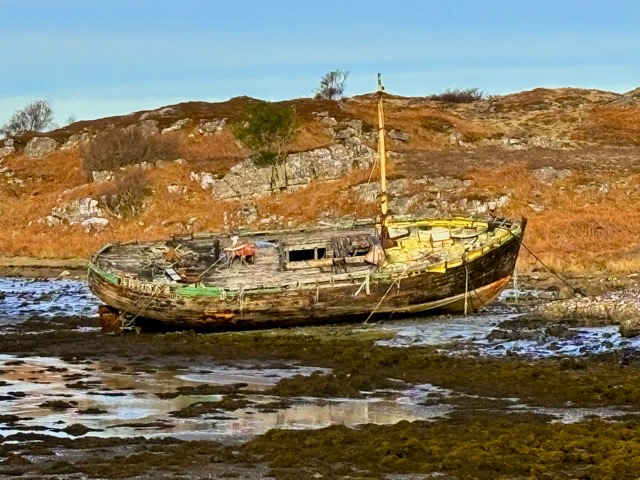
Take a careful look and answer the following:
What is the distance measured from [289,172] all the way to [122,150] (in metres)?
15.8

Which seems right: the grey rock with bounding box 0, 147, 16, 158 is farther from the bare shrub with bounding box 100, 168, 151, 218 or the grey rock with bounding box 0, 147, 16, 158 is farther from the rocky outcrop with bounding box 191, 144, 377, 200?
the rocky outcrop with bounding box 191, 144, 377, 200

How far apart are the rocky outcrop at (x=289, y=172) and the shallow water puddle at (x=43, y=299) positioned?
23121mm

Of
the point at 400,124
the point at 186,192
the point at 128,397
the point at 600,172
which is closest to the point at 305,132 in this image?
the point at 400,124

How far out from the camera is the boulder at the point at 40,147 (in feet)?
285

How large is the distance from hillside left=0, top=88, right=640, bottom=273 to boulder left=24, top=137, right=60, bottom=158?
0.13 meters

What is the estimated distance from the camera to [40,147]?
287 feet

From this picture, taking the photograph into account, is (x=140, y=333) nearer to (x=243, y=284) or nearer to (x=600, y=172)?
(x=243, y=284)

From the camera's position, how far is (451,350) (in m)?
25.3

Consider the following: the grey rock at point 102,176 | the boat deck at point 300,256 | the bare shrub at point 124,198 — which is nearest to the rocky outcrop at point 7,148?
the grey rock at point 102,176

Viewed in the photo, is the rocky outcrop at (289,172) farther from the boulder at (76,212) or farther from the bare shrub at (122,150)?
the bare shrub at (122,150)

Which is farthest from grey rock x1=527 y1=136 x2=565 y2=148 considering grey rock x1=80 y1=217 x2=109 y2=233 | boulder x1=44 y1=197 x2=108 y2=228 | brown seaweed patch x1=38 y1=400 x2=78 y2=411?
brown seaweed patch x1=38 y1=400 x2=78 y2=411

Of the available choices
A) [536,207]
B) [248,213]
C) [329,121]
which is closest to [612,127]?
[329,121]

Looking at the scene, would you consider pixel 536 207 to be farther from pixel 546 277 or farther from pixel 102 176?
pixel 102 176

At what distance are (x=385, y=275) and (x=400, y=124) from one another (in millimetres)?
54382
